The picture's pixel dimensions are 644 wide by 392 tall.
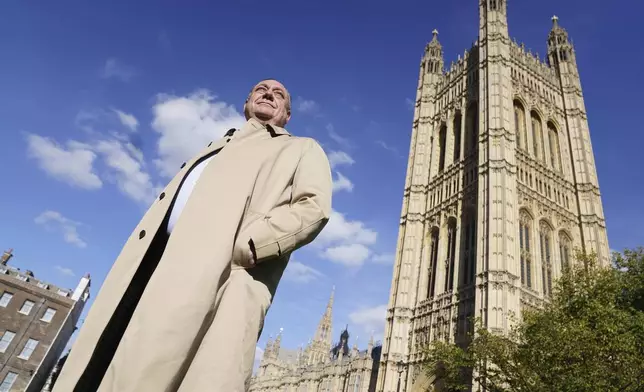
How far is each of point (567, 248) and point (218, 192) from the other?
103 ft

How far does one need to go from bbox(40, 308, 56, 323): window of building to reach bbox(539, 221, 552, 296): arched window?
29280 mm

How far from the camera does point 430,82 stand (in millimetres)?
39031

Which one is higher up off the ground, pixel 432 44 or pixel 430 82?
pixel 432 44

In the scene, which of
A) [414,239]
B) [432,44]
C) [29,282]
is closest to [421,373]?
[414,239]

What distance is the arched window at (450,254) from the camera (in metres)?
26.3

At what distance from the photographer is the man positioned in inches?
61.8

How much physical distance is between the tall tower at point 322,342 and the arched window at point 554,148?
1460 inches

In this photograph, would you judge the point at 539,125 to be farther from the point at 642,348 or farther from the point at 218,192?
the point at 218,192

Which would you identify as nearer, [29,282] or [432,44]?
[29,282]

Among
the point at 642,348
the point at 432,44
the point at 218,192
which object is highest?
the point at 432,44

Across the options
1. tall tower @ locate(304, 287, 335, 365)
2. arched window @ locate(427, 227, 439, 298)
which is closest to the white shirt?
arched window @ locate(427, 227, 439, 298)

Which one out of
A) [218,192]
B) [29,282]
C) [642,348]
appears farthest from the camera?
[29,282]

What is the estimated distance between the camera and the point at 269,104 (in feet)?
8.68

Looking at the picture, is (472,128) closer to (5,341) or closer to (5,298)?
(5,298)
